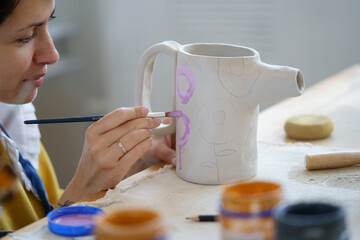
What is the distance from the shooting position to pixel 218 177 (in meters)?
0.76

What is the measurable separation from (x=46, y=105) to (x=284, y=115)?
123cm

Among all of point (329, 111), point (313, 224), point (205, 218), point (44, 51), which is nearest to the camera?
point (313, 224)

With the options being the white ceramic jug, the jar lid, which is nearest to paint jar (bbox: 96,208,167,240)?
the jar lid

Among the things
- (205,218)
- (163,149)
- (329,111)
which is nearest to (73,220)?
(205,218)

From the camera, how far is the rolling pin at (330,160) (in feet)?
2.63

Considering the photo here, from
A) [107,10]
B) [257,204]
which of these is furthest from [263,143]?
[107,10]

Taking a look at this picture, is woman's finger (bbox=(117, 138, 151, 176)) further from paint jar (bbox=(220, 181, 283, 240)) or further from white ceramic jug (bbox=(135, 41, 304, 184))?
paint jar (bbox=(220, 181, 283, 240))

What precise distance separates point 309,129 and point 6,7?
59 centimetres

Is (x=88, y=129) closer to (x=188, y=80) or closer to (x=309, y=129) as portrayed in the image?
(x=188, y=80)

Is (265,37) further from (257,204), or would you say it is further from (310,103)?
(257,204)

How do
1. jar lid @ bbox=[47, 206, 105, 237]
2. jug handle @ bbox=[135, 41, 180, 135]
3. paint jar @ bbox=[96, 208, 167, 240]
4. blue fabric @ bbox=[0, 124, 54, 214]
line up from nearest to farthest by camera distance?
paint jar @ bbox=[96, 208, 167, 240]
jar lid @ bbox=[47, 206, 105, 237]
jug handle @ bbox=[135, 41, 180, 135]
blue fabric @ bbox=[0, 124, 54, 214]

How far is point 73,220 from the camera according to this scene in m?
0.64

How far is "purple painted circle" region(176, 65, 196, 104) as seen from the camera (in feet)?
2.44

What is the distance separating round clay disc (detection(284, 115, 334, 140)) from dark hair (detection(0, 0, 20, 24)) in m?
0.57
